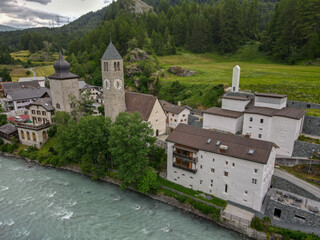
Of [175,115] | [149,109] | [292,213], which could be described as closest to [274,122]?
[292,213]

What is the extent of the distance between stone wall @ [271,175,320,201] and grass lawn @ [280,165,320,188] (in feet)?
6.37

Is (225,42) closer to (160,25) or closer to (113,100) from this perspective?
(160,25)

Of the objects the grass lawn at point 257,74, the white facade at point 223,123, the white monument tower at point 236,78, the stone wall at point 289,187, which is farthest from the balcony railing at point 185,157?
the grass lawn at point 257,74

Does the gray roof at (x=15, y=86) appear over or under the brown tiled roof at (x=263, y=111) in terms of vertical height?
under

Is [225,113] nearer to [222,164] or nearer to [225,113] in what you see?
[225,113]

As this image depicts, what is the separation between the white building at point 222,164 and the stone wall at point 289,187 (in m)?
0.88

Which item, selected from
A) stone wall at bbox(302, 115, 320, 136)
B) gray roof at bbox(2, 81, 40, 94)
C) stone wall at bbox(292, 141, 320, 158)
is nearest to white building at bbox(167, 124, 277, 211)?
stone wall at bbox(292, 141, 320, 158)

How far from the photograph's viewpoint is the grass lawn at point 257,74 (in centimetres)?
4278

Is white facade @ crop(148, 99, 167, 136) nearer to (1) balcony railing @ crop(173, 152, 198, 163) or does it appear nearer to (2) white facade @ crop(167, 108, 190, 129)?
(2) white facade @ crop(167, 108, 190, 129)

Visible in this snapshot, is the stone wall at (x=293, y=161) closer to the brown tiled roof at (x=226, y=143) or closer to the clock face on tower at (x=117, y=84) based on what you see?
the brown tiled roof at (x=226, y=143)

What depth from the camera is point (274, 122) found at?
101 feet

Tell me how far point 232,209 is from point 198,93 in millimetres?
31317

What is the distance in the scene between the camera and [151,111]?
4012 centimetres

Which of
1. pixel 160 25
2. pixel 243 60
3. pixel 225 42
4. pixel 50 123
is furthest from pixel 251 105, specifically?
pixel 160 25
